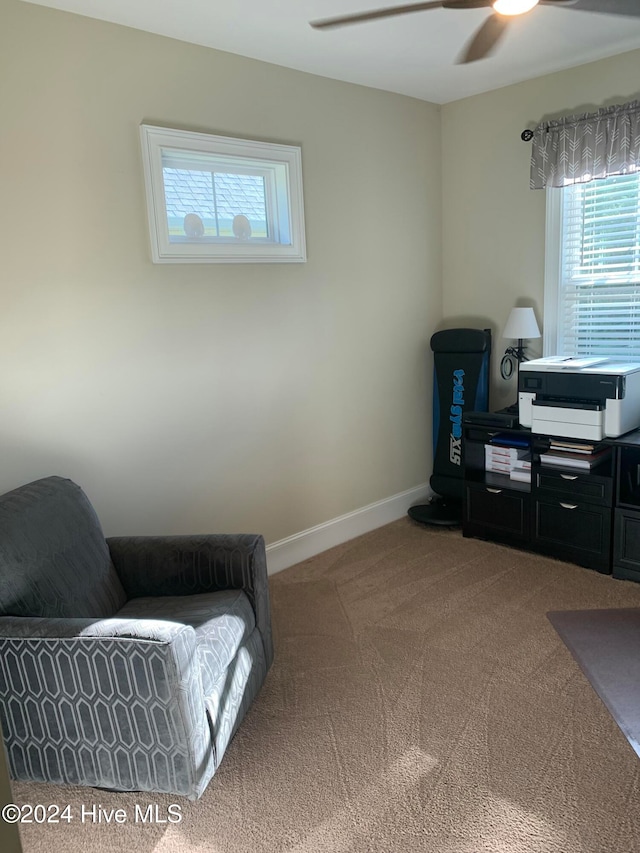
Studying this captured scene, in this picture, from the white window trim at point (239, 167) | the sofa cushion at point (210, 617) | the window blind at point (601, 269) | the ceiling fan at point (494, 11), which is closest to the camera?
the sofa cushion at point (210, 617)

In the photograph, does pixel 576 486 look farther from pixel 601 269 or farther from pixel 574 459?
pixel 601 269

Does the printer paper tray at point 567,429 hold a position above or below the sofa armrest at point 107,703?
above

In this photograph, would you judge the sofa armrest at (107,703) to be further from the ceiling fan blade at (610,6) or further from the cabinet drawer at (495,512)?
the ceiling fan blade at (610,6)

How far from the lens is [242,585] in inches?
93.7

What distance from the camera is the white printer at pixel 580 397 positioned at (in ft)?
10.3

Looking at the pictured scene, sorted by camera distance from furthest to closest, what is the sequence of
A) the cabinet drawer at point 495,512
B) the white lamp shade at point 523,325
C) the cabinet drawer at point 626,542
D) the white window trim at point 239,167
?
the white lamp shade at point 523,325
the cabinet drawer at point 495,512
the cabinet drawer at point 626,542
the white window trim at point 239,167

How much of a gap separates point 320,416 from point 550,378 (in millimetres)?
1263

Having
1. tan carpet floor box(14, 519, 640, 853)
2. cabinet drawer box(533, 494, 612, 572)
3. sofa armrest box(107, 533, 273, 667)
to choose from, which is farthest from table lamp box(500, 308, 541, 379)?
sofa armrest box(107, 533, 273, 667)

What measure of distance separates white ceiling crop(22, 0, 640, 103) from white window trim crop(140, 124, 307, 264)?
0.42 m

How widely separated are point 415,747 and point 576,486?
5.69ft

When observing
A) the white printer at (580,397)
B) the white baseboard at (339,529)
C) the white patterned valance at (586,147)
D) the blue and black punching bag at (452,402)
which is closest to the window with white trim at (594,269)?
the white patterned valance at (586,147)

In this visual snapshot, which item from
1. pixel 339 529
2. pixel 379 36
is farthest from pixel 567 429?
pixel 379 36

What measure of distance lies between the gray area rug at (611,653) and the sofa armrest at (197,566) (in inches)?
49.2

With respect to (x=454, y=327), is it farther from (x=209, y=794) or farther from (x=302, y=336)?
(x=209, y=794)
